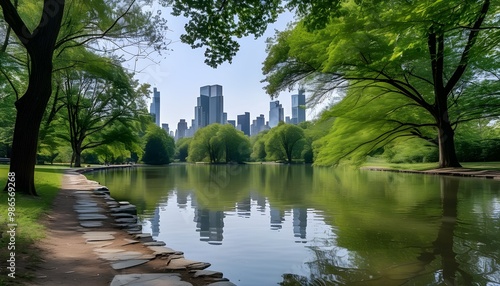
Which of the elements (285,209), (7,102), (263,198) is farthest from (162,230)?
(7,102)

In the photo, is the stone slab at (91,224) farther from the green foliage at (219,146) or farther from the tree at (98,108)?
the green foliage at (219,146)

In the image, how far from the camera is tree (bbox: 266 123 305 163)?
286ft

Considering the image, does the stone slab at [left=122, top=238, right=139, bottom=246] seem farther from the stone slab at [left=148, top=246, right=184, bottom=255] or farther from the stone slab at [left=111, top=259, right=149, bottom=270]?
the stone slab at [left=111, top=259, right=149, bottom=270]

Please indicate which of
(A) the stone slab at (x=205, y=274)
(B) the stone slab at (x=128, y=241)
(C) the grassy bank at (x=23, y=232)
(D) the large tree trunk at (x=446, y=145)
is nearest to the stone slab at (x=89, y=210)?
(C) the grassy bank at (x=23, y=232)

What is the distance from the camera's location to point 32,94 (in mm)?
9609

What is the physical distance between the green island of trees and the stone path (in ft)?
12.2

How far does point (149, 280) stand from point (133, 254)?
4.08 ft

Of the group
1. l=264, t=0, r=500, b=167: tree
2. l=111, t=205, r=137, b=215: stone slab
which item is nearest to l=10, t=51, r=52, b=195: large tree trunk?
l=111, t=205, r=137, b=215: stone slab

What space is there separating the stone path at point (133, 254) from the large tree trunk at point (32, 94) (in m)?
2.34

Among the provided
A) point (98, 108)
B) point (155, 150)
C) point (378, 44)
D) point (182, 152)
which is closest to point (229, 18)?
point (378, 44)

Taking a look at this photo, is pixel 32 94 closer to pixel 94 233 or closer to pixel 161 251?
pixel 94 233

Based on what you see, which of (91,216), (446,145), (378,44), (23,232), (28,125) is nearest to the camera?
(23,232)

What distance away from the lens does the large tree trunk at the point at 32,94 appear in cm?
944

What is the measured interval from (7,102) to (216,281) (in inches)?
1246
